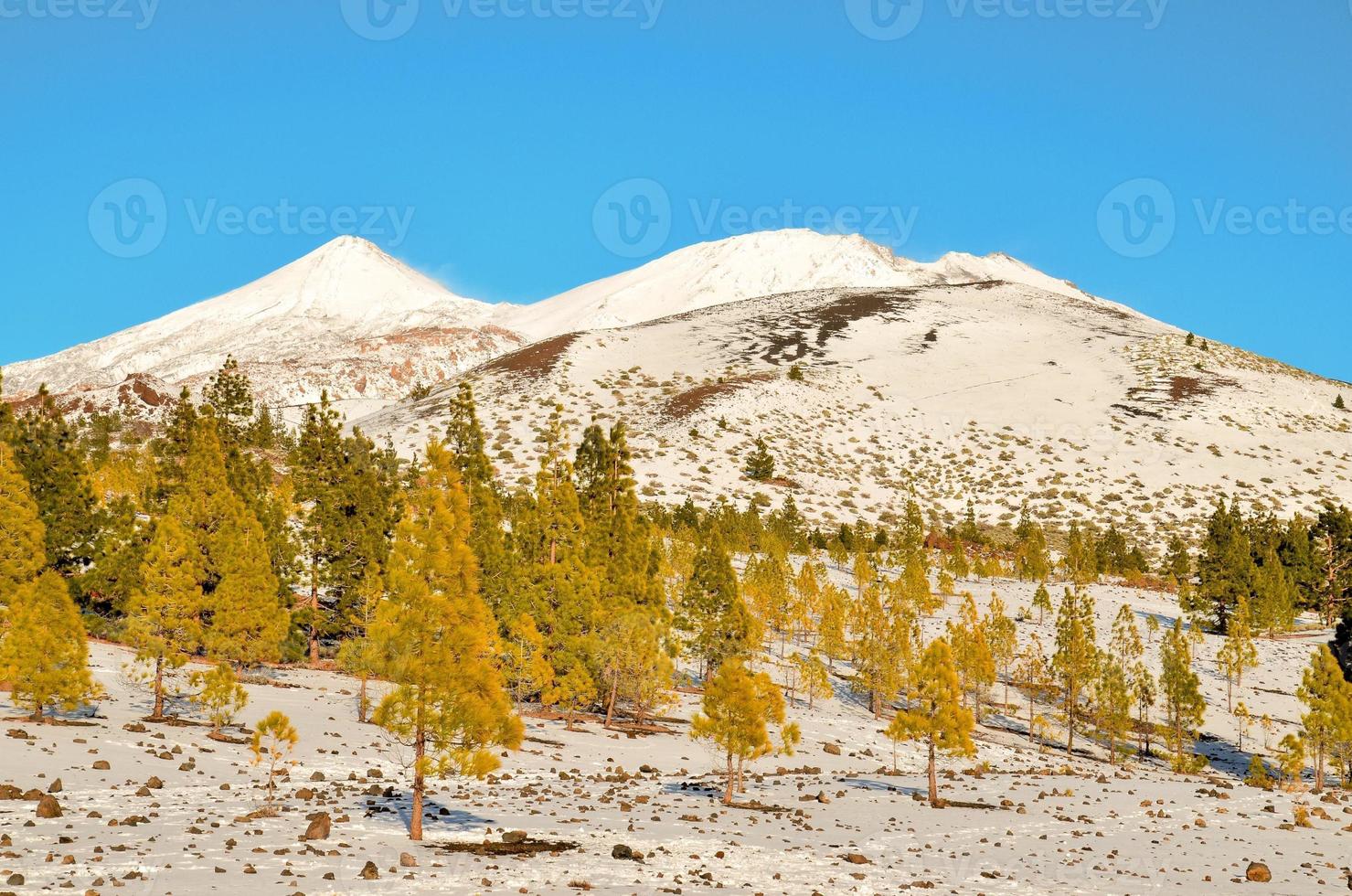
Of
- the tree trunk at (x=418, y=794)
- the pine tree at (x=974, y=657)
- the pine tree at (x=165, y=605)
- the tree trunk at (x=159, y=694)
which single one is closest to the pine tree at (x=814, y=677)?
the pine tree at (x=974, y=657)

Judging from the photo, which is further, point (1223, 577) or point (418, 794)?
point (1223, 577)

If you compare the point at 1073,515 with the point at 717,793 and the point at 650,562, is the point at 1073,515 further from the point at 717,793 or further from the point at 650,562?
the point at 717,793

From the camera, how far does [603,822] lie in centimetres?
2711

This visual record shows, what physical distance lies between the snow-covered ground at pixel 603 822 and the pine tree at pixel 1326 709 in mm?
5181

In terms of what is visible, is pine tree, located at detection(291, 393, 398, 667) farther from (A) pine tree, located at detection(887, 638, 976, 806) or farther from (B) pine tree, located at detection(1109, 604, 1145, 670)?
(B) pine tree, located at detection(1109, 604, 1145, 670)

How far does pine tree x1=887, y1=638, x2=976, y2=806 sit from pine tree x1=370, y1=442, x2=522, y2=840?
15.7m

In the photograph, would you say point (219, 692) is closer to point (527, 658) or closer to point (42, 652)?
point (42, 652)

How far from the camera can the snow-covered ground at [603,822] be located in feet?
64.2

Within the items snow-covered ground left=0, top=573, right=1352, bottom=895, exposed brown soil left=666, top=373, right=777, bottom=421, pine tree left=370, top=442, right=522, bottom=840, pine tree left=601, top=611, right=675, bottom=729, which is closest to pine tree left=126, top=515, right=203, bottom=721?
snow-covered ground left=0, top=573, right=1352, bottom=895

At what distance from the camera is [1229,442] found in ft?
468

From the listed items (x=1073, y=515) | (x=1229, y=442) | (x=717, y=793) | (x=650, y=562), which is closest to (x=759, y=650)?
(x=650, y=562)

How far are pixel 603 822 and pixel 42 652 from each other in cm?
1842

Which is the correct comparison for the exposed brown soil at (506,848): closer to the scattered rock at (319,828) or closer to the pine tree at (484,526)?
the scattered rock at (319,828)

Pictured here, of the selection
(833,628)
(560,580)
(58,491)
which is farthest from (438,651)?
(833,628)
